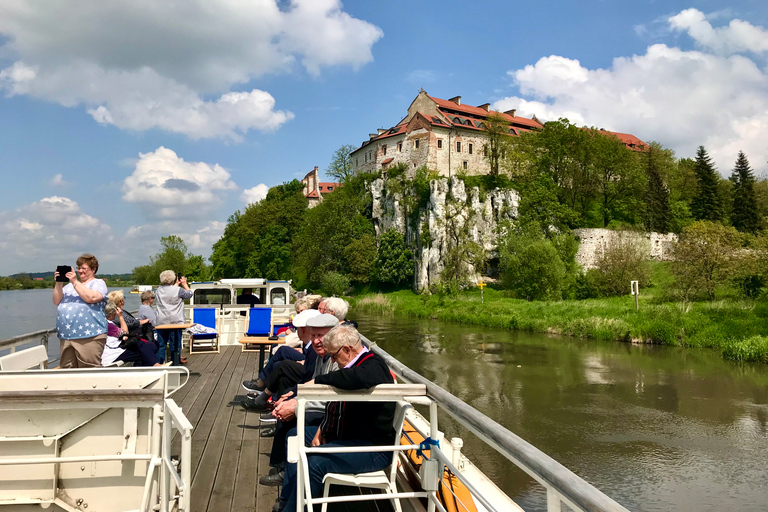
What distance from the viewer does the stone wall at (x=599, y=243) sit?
48500 mm

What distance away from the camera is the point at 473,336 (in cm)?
2788

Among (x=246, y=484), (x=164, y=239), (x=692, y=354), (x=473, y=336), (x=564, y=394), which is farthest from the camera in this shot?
(x=164, y=239)

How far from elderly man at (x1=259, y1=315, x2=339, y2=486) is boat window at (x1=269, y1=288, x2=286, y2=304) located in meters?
11.6

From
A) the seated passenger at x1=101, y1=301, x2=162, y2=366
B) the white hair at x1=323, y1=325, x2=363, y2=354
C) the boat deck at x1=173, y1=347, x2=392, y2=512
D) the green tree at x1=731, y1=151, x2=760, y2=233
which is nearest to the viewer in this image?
the white hair at x1=323, y1=325, x2=363, y2=354

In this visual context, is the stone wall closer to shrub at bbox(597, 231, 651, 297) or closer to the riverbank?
shrub at bbox(597, 231, 651, 297)

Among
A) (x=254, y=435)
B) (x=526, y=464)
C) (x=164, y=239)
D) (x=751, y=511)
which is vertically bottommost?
(x=751, y=511)

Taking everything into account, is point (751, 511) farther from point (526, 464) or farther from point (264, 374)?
point (526, 464)

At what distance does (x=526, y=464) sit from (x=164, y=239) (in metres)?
102

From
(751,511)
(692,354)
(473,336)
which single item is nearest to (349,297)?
(473,336)

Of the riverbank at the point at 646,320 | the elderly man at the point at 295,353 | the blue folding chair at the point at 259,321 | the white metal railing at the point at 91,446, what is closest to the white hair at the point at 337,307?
the elderly man at the point at 295,353

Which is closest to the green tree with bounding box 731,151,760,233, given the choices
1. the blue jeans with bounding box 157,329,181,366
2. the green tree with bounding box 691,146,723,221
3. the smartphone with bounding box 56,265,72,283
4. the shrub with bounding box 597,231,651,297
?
the green tree with bounding box 691,146,723,221

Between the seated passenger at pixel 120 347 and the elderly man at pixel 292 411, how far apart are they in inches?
115

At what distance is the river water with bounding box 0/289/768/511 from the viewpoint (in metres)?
9.45

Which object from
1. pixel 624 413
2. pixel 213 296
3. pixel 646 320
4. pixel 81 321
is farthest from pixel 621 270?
pixel 81 321
